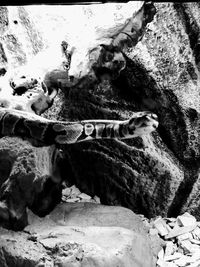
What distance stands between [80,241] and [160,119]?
39.5 inches

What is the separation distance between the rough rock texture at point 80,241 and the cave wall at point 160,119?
34 centimetres

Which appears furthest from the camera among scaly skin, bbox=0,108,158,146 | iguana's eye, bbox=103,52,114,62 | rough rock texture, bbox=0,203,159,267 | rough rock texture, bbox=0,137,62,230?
iguana's eye, bbox=103,52,114,62

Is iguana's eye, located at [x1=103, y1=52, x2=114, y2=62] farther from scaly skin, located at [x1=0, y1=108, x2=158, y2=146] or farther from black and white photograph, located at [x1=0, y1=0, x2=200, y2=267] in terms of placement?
scaly skin, located at [x1=0, y1=108, x2=158, y2=146]

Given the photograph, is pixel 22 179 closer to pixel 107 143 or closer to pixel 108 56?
pixel 107 143

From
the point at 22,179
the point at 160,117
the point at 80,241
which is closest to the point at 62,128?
the point at 22,179

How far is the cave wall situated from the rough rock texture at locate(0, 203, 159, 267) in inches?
13.4

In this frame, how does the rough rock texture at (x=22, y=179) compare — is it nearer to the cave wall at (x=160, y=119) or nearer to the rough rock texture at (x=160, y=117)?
A: the cave wall at (x=160, y=119)

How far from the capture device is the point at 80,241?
1732mm

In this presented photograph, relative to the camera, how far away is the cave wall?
2.30 m

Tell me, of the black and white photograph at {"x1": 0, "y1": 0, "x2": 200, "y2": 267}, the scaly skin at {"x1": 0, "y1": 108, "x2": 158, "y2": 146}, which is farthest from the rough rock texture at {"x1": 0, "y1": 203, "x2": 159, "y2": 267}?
the scaly skin at {"x1": 0, "y1": 108, "x2": 158, "y2": 146}

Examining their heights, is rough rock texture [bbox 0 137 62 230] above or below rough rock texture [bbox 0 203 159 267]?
above

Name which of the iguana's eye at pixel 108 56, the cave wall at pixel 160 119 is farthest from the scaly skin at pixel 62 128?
the iguana's eye at pixel 108 56

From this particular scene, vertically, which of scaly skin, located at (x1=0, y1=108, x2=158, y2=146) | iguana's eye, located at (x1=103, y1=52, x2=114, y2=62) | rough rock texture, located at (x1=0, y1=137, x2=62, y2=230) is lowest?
rough rock texture, located at (x1=0, y1=137, x2=62, y2=230)

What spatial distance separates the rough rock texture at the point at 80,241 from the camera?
1.66 metres
